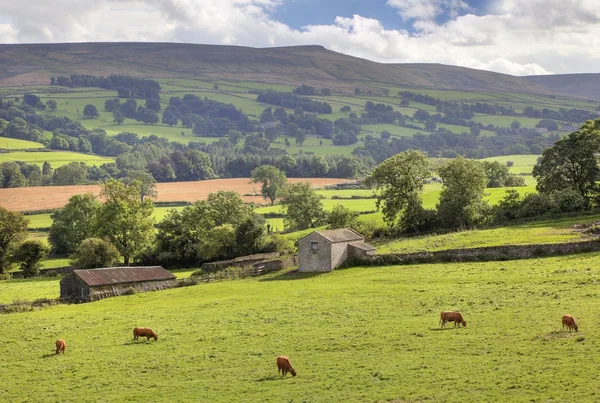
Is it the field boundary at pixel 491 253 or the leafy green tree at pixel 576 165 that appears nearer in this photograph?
the field boundary at pixel 491 253

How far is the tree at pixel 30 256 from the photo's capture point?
93000 millimetres

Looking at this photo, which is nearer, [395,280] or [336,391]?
[336,391]

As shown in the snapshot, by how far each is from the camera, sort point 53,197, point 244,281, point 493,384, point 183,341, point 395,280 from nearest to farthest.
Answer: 1. point 493,384
2. point 183,341
3. point 395,280
4. point 244,281
5. point 53,197

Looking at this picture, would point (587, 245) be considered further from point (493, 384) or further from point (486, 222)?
point (493, 384)

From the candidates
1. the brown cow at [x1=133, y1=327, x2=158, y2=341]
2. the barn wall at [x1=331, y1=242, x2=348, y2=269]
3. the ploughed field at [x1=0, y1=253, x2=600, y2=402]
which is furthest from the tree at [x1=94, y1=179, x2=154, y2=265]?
the brown cow at [x1=133, y1=327, x2=158, y2=341]

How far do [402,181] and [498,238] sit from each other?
1861 centimetres

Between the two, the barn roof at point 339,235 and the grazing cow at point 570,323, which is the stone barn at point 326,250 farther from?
the grazing cow at point 570,323

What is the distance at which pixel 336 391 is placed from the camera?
30.5 metres

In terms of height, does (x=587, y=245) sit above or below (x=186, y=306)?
above

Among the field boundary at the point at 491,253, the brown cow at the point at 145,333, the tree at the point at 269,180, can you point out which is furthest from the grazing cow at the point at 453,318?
the tree at the point at 269,180

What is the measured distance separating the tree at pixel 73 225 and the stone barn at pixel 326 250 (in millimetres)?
47921

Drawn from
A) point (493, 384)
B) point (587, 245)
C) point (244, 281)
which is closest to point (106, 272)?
point (244, 281)

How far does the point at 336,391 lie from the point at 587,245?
38.0 m

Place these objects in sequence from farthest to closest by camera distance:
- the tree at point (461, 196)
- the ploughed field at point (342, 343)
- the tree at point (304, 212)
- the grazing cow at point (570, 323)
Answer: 1. the tree at point (304, 212)
2. the tree at point (461, 196)
3. the grazing cow at point (570, 323)
4. the ploughed field at point (342, 343)
